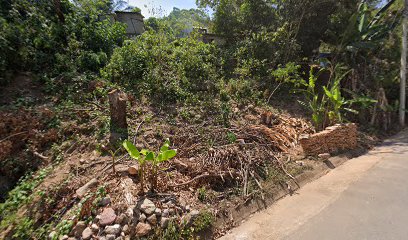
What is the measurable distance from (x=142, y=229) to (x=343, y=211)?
8.79 feet

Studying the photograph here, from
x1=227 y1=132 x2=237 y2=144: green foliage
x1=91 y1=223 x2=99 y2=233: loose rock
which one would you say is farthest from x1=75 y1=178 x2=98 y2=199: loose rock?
x1=227 y1=132 x2=237 y2=144: green foliage

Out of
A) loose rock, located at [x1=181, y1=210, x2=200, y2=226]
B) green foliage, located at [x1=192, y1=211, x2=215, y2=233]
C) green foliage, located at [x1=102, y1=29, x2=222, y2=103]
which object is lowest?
green foliage, located at [x1=192, y1=211, x2=215, y2=233]

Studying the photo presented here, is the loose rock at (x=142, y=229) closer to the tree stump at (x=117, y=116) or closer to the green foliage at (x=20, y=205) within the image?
the green foliage at (x=20, y=205)

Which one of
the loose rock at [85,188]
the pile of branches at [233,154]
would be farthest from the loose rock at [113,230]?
the pile of branches at [233,154]

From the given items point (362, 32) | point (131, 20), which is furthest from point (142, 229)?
point (362, 32)

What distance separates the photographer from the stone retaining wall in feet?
14.8

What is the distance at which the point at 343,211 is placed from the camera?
295 centimetres

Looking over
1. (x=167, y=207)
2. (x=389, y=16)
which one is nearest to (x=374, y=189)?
(x=167, y=207)

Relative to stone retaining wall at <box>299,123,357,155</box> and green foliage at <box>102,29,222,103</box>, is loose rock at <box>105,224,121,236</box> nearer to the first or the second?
green foliage at <box>102,29,222,103</box>

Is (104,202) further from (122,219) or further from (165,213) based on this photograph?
(165,213)

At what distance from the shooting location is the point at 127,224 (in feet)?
8.18

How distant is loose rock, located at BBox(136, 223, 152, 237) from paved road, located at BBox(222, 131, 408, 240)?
96 cm

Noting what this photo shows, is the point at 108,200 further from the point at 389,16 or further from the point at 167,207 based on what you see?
the point at 389,16

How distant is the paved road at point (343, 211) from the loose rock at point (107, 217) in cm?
138
